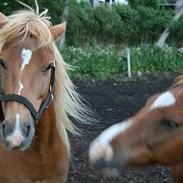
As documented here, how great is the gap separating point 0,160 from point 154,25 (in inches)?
517

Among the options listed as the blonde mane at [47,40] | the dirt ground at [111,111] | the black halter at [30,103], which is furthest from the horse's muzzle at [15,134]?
the dirt ground at [111,111]

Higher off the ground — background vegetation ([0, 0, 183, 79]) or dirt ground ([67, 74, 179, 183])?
dirt ground ([67, 74, 179, 183])

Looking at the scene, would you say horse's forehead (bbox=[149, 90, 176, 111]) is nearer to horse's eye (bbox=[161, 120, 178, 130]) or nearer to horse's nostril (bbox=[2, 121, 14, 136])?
horse's eye (bbox=[161, 120, 178, 130])

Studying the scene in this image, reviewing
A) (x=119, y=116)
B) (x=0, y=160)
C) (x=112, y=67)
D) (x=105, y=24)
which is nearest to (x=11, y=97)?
(x=0, y=160)

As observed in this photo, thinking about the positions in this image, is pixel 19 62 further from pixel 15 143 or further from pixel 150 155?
pixel 150 155

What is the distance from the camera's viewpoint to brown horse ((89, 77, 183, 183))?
2.70 m

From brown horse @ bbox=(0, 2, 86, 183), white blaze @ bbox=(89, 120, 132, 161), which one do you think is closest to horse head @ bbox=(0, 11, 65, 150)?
brown horse @ bbox=(0, 2, 86, 183)

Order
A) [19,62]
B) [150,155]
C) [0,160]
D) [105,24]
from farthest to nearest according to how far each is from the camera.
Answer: [105,24] < [0,160] < [19,62] < [150,155]

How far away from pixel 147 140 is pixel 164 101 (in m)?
0.24

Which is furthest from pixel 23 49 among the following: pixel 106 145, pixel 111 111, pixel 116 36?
pixel 116 36

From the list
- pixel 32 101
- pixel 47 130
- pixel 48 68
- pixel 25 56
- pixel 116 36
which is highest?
pixel 25 56

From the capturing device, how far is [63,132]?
389cm

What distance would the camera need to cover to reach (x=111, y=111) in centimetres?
800

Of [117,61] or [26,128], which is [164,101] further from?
[117,61]
